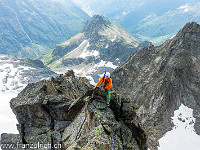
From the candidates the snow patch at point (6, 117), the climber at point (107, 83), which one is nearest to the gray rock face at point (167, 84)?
the climber at point (107, 83)

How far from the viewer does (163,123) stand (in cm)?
6125

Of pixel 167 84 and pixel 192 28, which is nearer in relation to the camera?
pixel 167 84

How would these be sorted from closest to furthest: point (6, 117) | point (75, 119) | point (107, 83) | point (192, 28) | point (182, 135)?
point (107, 83) → point (75, 119) → point (182, 135) → point (6, 117) → point (192, 28)

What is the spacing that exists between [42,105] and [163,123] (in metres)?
54.3

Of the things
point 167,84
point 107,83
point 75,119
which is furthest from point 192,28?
point 75,119

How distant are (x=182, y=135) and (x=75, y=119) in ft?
186

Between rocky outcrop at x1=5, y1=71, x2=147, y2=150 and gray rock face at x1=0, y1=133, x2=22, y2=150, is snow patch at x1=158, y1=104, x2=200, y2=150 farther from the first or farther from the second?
gray rock face at x1=0, y1=133, x2=22, y2=150

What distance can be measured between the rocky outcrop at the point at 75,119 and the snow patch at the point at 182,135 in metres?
42.9

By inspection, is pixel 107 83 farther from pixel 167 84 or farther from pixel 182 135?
pixel 167 84

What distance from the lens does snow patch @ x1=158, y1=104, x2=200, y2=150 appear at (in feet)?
185

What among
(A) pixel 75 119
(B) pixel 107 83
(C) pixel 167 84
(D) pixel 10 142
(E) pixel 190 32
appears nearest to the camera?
(B) pixel 107 83

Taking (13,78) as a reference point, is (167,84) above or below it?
below

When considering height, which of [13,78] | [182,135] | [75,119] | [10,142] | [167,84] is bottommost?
[10,142]

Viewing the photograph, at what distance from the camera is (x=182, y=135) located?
5947 cm
